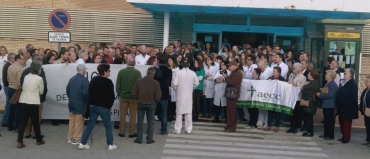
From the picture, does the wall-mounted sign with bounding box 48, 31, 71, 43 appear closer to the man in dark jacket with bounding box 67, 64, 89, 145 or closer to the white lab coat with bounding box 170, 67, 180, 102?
the white lab coat with bounding box 170, 67, 180, 102

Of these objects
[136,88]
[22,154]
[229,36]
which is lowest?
[22,154]

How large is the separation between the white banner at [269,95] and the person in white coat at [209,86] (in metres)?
0.78

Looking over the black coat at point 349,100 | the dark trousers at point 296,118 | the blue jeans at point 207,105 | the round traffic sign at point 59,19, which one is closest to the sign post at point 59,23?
the round traffic sign at point 59,19

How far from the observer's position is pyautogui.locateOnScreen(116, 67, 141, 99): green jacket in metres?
11.2

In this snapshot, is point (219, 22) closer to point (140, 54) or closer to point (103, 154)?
point (140, 54)

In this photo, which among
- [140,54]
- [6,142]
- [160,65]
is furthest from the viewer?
[140,54]

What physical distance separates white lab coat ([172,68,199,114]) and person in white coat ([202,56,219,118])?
1421 millimetres

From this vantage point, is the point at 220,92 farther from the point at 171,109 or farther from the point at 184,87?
the point at 184,87

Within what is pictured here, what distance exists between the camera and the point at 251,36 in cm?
1948

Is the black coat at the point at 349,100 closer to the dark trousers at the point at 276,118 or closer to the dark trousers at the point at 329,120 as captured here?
the dark trousers at the point at 329,120

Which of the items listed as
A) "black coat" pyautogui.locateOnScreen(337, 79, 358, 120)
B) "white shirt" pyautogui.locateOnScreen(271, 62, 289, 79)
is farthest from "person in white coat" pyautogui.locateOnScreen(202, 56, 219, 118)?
"black coat" pyautogui.locateOnScreen(337, 79, 358, 120)

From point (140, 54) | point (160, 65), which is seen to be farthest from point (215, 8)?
point (160, 65)

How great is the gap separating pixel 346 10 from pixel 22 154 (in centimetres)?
1066

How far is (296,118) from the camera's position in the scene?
1280 centimetres
